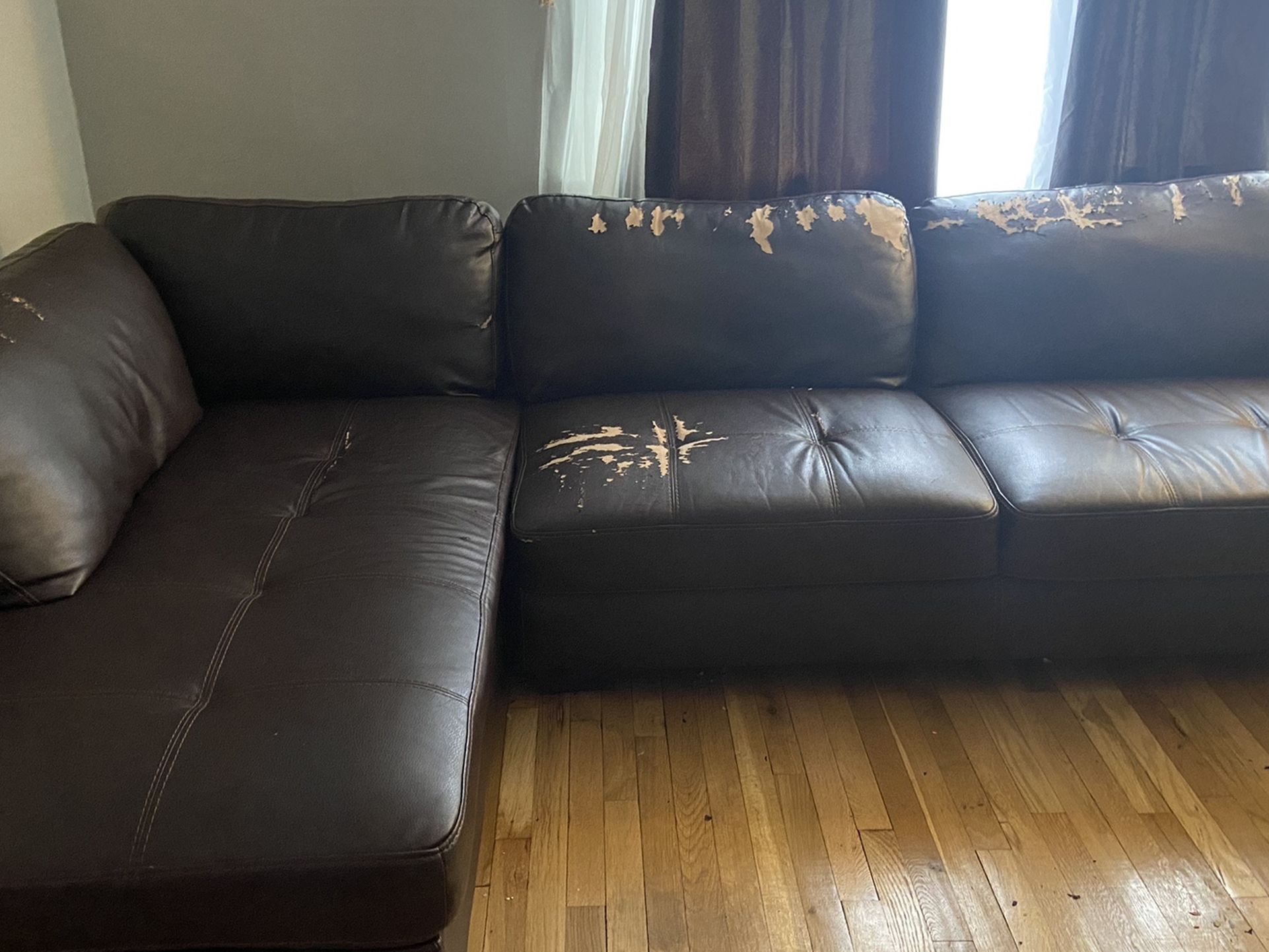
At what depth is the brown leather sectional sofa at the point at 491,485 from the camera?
3.57 ft

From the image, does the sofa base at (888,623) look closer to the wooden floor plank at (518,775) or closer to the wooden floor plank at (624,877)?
the wooden floor plank at (518,775)

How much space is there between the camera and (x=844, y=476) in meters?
1.72

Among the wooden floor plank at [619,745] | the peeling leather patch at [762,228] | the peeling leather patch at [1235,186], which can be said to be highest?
the peeling leather patch at [1235,186]

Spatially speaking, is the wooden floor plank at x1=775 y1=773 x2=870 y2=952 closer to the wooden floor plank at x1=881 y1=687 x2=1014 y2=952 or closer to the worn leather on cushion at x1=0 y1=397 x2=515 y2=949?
the wooden floor plank at x1=881 y1=687 x2=1014 y2=952

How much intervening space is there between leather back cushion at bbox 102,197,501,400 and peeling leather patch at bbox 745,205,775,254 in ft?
1.66

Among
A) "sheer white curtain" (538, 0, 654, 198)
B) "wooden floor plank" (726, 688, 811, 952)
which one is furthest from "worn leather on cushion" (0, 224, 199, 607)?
"wooden floor plank" (726, 688, 811, 952)

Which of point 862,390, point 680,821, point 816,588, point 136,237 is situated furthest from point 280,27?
point 680,821

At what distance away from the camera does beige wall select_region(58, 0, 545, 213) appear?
2.23 meters

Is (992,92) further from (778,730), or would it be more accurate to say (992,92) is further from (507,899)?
(507,899)

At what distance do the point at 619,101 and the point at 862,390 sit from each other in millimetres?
785

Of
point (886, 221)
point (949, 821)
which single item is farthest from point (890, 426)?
point (949, 821)

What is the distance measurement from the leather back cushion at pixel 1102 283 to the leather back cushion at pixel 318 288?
3.07ft

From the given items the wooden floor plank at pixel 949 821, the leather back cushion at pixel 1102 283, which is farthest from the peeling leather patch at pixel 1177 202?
the wooden floor plank at pixel 949 821

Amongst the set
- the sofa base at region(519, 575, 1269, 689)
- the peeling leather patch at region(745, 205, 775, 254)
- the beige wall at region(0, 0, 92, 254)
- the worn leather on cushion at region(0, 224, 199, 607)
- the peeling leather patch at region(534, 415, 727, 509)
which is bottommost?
the sofa base at region(519, 575, 1269, 689)
